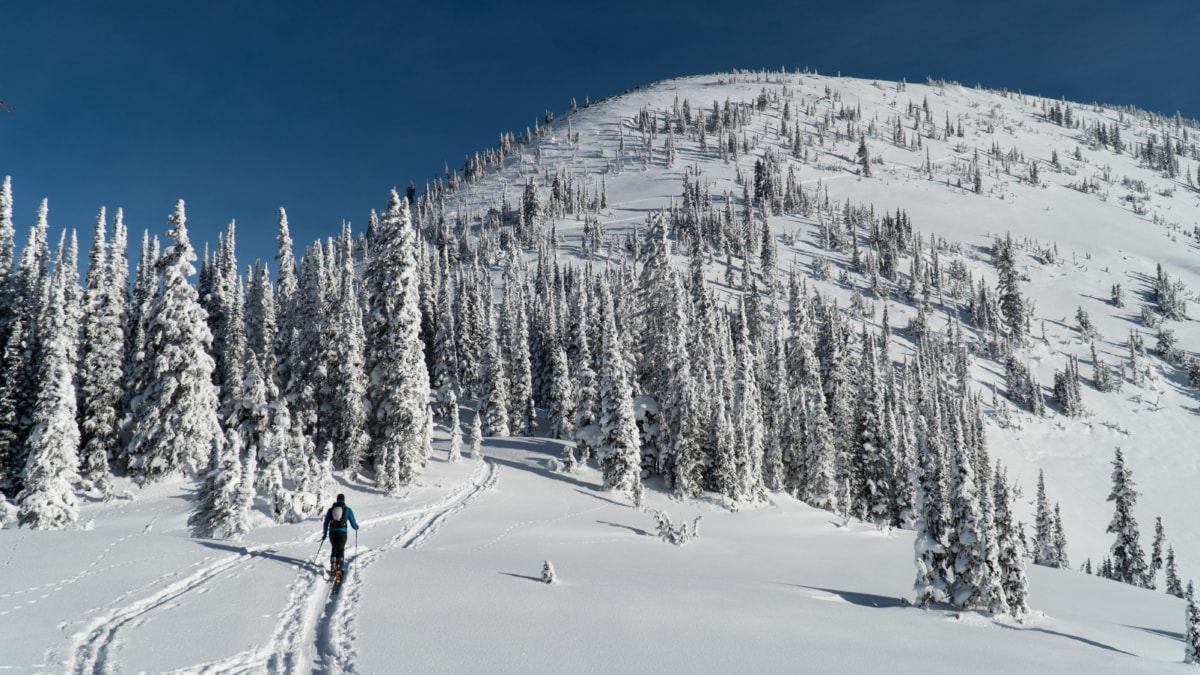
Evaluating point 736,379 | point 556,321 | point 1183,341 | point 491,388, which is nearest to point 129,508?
point 491,388

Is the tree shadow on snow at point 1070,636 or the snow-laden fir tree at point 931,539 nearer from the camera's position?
the tree shadow on snow at point 1070,636

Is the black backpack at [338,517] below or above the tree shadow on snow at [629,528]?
above

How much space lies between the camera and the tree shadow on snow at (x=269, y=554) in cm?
1547

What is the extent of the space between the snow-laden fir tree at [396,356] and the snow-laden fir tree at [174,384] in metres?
8.42

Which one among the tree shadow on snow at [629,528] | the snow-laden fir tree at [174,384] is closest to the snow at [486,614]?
the tree shadow on snow at [629,528]

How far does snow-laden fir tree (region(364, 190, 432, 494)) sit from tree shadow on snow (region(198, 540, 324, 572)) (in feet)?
49.9

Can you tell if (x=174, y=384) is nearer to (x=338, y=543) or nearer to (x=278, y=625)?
(x=338, y=543)

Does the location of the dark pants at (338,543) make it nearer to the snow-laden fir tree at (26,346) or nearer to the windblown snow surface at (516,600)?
the windblown snow surface at (516,600)

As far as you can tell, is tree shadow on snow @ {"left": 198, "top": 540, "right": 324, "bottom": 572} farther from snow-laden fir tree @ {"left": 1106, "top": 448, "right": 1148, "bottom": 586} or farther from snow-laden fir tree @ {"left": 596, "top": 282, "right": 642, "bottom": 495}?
snow-laden fir tree @ {"left": 1106, "top": 448, "right": 1148, "bottom": 586}

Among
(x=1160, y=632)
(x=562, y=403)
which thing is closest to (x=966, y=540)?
(x=1160, y=632)

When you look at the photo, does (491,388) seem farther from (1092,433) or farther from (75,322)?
(1092,433)

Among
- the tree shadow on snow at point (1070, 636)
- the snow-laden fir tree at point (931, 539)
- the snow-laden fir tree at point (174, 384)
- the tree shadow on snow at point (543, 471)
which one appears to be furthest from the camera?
the tree shadow on snow at point (543, 471)

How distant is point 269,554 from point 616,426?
27.0 meters

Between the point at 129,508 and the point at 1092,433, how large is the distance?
126671 mm
